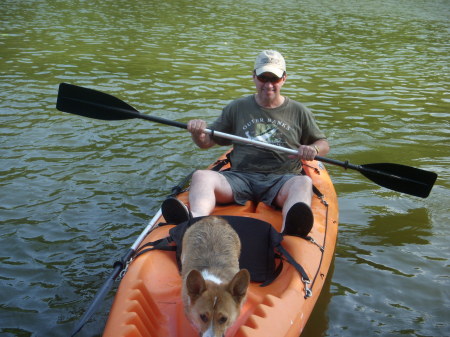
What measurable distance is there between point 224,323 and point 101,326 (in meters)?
1.36

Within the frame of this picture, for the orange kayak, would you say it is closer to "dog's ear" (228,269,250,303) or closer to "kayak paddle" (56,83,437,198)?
"dog's ear" (228,269,250,303)

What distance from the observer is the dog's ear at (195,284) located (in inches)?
119

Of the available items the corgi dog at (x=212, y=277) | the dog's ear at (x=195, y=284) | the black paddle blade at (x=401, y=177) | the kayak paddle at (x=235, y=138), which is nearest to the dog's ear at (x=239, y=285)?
the corgi dog at (x=212, y=277)

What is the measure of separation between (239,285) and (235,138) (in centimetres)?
214

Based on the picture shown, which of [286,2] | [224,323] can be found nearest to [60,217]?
[224,323]

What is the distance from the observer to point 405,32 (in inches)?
685

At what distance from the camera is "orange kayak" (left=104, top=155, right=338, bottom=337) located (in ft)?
10.9

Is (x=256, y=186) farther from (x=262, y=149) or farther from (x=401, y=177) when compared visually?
(x=401, y=177)

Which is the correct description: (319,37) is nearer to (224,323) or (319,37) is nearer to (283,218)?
(283,218)

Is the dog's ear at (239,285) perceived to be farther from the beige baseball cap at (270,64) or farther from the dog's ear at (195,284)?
the beige baseball cap at (270,64)

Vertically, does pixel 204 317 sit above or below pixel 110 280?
above

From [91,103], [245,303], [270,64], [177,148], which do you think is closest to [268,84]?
[270,64]

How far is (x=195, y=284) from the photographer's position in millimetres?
3096

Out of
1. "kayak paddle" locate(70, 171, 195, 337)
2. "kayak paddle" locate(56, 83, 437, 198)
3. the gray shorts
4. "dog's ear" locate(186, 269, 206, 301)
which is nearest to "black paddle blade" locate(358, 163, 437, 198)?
"kayak paddle" locate(56, 83, 437, 198)
